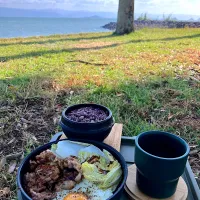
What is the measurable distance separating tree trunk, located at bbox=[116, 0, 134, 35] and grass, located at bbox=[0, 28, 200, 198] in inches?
118

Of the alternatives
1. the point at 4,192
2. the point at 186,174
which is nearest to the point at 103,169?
the point at 186,174

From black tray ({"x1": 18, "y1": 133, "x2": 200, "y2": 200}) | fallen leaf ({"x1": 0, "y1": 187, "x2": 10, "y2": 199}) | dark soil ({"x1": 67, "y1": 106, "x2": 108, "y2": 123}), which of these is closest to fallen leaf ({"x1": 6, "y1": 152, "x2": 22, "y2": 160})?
fallen leaf ({"x1": 0, "y1": 187, "x2": 10, "y2": 199})

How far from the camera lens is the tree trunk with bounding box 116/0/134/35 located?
21.1ft

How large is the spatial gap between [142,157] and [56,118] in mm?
1253

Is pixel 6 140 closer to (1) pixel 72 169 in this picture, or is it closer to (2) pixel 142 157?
(1) pixel 72 169

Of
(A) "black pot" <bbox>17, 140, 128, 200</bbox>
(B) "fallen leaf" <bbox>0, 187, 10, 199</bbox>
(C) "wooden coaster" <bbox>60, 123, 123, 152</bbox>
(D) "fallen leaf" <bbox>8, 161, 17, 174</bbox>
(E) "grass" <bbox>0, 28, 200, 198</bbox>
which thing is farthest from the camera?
(E) "grass" <bbox>0, 28, 200, 198</bbox>

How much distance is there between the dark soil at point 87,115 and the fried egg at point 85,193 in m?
0.25

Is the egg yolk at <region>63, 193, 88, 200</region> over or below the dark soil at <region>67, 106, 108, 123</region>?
below

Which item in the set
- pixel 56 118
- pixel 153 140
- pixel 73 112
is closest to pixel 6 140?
pixel 56 118

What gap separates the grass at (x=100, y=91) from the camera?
175cm

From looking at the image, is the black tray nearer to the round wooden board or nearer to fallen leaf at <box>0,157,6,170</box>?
the round wooden board

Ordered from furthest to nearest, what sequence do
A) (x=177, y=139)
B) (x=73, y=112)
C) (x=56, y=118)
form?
(x=56, y=118) → (x=73, y=112) → (x=177, y=139)

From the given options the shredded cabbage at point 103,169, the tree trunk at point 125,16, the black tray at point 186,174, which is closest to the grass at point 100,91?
the black tray at point 186,174

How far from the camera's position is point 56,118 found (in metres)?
1.90
